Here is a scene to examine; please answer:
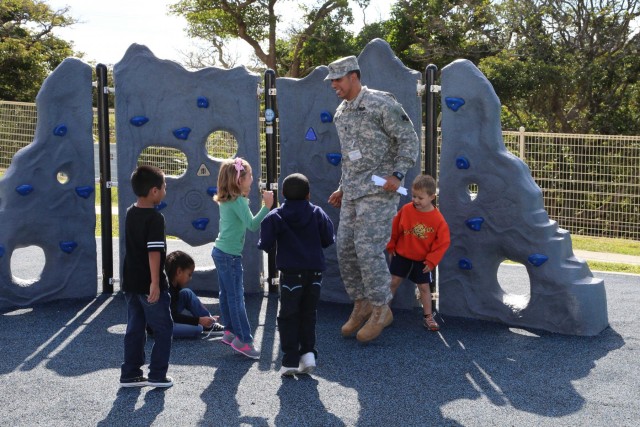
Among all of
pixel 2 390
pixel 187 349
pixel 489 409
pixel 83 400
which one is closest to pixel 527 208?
pixel 489 409

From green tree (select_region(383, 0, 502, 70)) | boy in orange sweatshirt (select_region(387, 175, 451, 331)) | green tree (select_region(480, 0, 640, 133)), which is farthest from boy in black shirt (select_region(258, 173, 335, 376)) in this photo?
green tree (select_region(383, 0, 502, 70))

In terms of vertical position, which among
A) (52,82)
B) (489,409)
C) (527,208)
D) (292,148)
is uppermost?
(52,82)

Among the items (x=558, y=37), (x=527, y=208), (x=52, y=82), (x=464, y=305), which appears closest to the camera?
(x=527, y=208)

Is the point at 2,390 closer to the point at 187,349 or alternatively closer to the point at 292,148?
the point at 187,349

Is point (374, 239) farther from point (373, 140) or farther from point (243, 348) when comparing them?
point (243, 348)

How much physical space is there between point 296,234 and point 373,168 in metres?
1.06

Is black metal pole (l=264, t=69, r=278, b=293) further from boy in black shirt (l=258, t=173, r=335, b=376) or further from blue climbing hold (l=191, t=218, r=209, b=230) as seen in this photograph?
boy in black shirt (l=258, t=173, r=335, b=376)

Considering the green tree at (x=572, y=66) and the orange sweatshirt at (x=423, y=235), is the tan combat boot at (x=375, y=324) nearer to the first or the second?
the orange sweatshirt at (x=423, y=235)

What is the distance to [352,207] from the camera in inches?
235

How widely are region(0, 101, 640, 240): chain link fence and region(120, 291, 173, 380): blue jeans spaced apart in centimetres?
730

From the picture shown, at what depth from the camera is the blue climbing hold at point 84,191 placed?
7367mm

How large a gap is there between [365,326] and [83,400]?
2119 mm

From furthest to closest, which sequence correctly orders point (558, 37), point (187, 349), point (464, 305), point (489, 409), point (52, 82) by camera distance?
point (558, 37) < point (52, 82) < point (464, 305) < point (187, 349) < point (489, 409)

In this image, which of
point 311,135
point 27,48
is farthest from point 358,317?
point 27,48
